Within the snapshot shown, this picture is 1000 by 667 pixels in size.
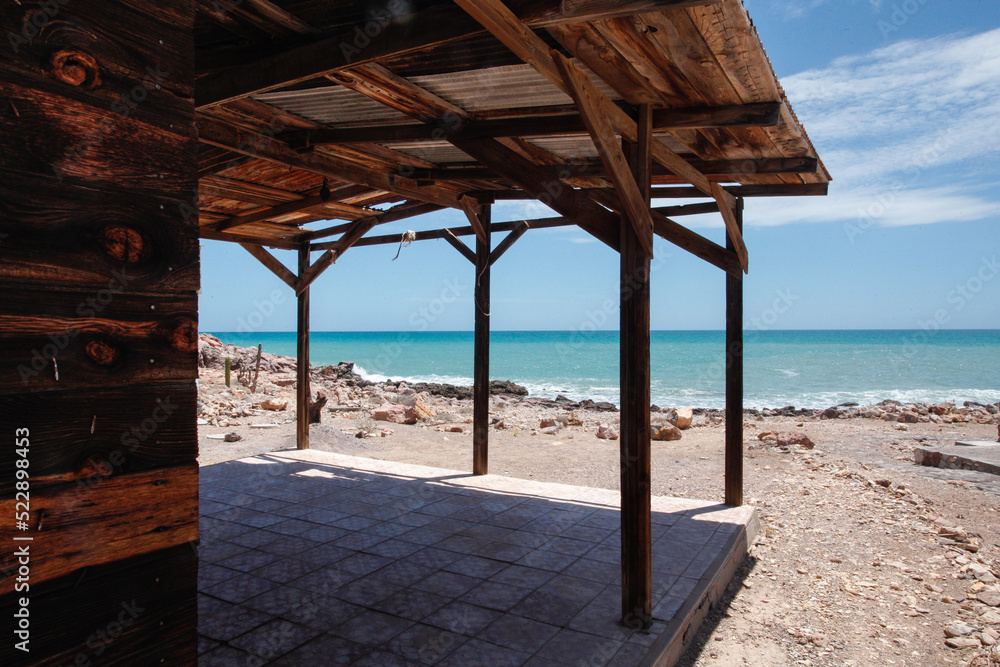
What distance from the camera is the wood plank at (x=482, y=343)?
6.25 metres

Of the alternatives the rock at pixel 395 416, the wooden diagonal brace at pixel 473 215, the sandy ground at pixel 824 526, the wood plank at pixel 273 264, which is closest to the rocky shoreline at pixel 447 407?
the rock at pixel 395 416

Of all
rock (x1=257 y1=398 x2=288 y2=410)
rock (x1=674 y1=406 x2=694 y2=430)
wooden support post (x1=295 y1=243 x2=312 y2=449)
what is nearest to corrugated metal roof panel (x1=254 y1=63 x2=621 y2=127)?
wooden support post (x1=295 y1=243 x2=312 y2=449)

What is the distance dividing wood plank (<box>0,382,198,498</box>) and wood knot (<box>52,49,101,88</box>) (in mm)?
474

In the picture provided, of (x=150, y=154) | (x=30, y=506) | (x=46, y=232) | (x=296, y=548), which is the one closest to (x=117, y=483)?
(x=30, y=506)

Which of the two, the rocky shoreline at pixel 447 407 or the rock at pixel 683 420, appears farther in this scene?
the rocky shoreline at pixel 447 407

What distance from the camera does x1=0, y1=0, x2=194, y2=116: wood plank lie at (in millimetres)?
858

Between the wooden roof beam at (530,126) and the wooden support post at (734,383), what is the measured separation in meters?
2.07

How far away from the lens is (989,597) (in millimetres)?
4074

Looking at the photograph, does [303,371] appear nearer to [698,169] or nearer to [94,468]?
[698,169]

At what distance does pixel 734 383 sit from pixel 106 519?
5.08 meters

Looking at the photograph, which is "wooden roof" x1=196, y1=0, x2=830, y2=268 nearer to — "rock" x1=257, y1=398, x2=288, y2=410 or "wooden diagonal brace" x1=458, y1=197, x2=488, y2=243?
"wooden diagonal brace" x1=458, y1=197, x2=488, y2=243

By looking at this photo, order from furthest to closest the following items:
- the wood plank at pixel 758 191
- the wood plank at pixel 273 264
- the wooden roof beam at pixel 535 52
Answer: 1. the wood plank at pixel 273 264
2. the wood plank at pixel 758 191
3. the wooden roof beam at pixel 535 52

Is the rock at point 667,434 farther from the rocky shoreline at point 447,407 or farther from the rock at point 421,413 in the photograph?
the rock at point 421,413

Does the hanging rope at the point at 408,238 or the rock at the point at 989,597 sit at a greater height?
the hanging rope at the point at 408,238
